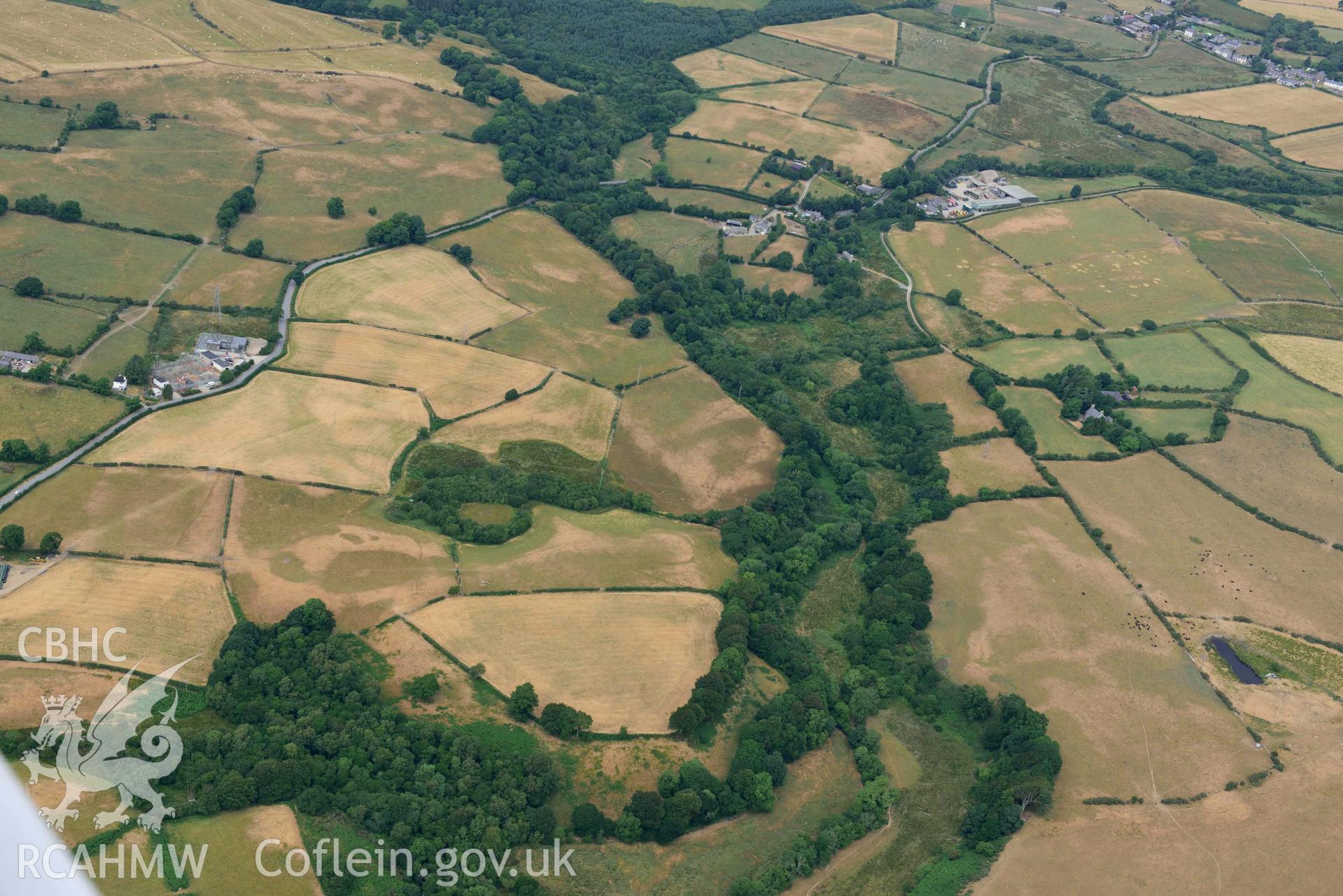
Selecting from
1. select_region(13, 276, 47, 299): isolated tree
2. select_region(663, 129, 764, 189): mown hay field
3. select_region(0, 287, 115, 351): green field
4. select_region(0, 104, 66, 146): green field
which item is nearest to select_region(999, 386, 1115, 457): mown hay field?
select_region(663, 129, 764, 189): mown hay field

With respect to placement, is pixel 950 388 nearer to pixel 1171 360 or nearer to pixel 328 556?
pixel 1171 360

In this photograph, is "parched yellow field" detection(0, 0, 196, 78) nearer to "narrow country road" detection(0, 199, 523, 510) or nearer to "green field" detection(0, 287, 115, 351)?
"narrow country road" detection(0, 199, 523, 510)

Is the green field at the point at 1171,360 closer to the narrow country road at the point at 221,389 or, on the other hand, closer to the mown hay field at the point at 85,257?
the narrow country road at the point at 221,389

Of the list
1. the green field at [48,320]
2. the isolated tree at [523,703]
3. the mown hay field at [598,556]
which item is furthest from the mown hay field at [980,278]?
the green field at [48,320]

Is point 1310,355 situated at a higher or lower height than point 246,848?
higher

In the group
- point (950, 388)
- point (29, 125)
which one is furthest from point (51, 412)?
point (950, 388)

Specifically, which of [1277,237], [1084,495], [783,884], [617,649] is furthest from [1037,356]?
[783,884]
